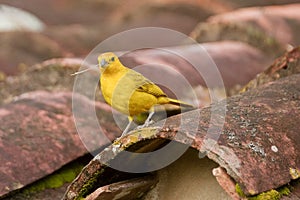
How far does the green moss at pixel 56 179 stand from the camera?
108 inches

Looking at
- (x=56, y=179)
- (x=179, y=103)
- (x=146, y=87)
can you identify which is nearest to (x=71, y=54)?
(x=179, y=103)

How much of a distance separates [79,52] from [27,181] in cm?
361

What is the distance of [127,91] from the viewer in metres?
3.04

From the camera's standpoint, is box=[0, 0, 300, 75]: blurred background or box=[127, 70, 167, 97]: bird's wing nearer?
box=[127, 70, 167, 97]: bird's wing

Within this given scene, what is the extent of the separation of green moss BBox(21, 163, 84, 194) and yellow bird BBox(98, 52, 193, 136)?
28cm

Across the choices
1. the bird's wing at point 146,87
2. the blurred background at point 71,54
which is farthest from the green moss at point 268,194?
the bird's wing at point 146,87

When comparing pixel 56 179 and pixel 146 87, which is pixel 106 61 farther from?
pixel 56 179

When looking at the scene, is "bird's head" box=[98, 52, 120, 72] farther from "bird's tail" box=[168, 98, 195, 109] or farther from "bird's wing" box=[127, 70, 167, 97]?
"bird's tail" box=[168, 98, 195, 109]

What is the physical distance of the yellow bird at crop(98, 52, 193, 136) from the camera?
301 cm

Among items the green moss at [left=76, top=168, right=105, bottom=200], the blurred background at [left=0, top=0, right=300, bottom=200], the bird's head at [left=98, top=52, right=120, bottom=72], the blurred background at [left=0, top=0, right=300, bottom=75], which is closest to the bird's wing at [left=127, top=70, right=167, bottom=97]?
the bird's head at [left=98, top=52, right=120, bottom=72]

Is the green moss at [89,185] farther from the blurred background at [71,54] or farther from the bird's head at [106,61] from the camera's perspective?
the bird's head at [106,61]

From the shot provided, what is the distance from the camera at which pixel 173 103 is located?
3.22 metres

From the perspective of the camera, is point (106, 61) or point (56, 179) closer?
point (56, 179)

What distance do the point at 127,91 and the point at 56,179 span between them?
513 millimetres
